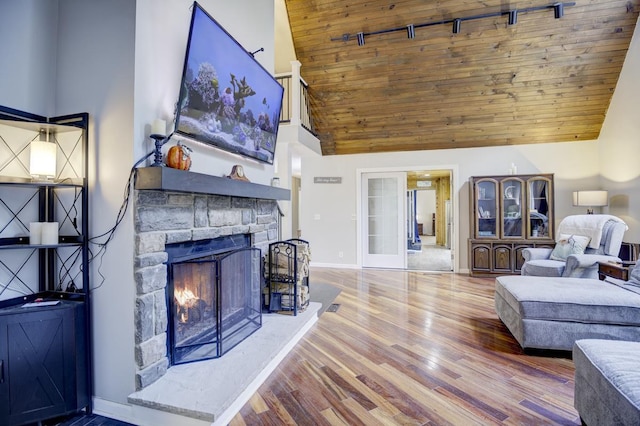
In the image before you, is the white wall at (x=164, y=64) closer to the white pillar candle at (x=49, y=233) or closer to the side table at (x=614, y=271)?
the white pillar candle at (x=49, y=233)

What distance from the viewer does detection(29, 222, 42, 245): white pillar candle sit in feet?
6.08

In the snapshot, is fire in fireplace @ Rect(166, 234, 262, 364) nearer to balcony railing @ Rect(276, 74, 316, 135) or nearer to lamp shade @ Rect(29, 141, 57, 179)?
lamp shade @ Rect(29, 141, 57, 179)

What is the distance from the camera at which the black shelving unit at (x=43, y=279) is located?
1707 millimetres

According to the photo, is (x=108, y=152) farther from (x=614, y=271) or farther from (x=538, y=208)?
(x=538, y=208)

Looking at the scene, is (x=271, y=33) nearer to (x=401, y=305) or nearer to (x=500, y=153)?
(x=401, y=305)

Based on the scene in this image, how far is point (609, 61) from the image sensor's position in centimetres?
468

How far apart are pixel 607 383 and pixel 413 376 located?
45.2 inches

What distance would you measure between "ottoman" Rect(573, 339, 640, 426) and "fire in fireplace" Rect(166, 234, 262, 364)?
2204mm

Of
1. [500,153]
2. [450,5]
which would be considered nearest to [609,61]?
[500,153]

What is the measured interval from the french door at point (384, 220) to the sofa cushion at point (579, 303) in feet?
12.0

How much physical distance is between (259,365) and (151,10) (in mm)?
2388

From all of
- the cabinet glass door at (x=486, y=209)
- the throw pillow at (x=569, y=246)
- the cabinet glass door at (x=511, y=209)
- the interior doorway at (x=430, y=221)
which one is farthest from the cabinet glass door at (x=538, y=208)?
the interior doorway at (x=430, y=221)

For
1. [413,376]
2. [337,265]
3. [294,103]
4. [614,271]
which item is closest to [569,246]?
[614,271]

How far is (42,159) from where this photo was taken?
1.88 m
